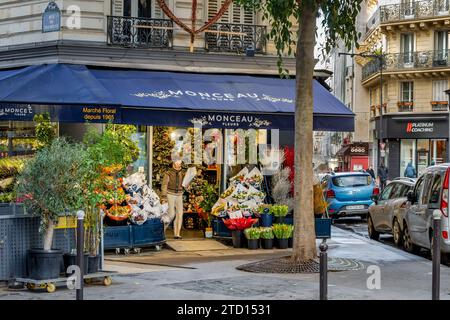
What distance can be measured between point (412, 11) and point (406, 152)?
8935 millimetres

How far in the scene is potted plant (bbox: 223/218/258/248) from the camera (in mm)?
17922

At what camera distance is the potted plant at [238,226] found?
17.9m

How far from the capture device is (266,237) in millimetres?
17656

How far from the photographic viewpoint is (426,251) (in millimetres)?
18625

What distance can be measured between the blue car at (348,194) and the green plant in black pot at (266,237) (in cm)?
982

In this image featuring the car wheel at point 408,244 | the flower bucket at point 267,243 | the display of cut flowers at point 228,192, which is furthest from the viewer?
the display of cut flowers at point 228,192

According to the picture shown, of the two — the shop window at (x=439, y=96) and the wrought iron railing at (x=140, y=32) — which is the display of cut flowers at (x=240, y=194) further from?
the shop window at (x=439, y=96)

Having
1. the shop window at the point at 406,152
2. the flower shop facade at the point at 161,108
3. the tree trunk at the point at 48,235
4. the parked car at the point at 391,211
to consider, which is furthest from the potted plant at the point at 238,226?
the shop window at the point at 406,152

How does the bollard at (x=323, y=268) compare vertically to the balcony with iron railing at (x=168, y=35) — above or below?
below

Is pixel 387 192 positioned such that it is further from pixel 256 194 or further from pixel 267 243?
pixel 267 243
